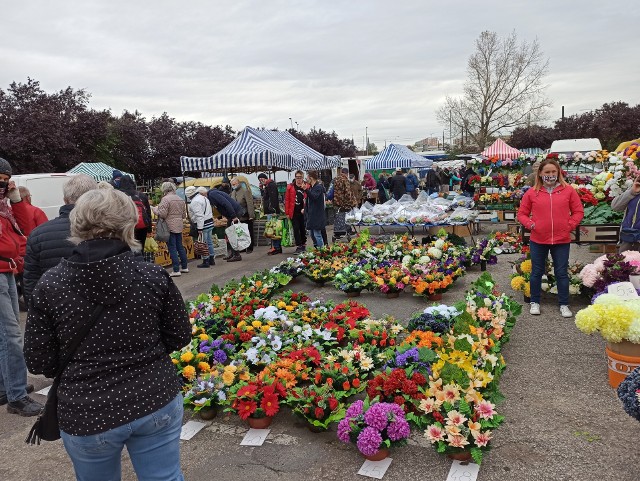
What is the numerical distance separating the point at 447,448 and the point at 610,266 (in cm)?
299

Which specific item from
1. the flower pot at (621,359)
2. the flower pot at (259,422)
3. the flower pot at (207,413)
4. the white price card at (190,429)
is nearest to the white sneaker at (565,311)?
the flower pot at (621,359)

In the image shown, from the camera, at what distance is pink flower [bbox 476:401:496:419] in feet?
9.34

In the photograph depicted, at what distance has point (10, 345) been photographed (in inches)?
146

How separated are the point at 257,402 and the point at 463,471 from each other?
1.41 m

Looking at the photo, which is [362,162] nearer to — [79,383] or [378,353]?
[378,353]

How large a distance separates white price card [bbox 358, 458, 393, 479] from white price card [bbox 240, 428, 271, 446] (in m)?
0.75

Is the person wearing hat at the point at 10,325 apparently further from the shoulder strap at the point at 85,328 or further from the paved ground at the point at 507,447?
the shoulder strap at the point at 85,328

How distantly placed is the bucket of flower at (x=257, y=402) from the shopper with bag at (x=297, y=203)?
6503mm

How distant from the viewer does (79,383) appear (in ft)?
5.77

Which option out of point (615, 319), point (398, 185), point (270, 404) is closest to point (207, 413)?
point (270, 404)

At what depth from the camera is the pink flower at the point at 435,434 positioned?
9.18 feet

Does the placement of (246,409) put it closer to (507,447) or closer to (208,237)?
(507,447)

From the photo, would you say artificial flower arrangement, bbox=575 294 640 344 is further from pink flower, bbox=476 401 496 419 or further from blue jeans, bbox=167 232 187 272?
blue jeans, bbox=167 232 187 272

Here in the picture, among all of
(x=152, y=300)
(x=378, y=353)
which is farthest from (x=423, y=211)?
(x=152, y=300)
